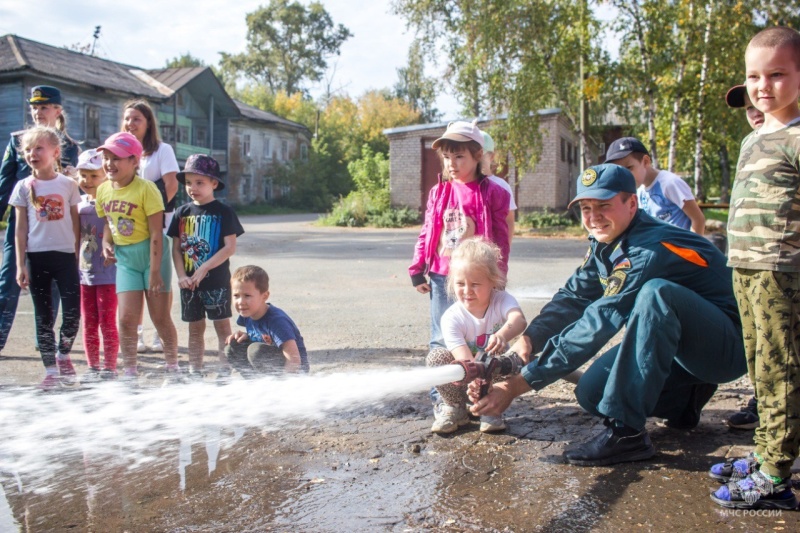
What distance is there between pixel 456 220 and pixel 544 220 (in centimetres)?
2188

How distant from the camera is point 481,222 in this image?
4.50 metres

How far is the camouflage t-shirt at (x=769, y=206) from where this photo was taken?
9.20ft

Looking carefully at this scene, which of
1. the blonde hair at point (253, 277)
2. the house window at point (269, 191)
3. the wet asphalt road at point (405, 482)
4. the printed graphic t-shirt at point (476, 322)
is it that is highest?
the house window at point (269, 191)

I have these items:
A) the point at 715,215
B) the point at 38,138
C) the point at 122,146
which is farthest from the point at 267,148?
the point at 122,146

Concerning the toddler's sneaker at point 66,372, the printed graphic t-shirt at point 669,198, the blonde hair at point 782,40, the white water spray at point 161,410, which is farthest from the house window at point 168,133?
the blonde hair at point 782,40

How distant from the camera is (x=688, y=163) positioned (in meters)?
32.4

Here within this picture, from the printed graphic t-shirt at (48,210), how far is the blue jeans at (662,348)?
13.3ft

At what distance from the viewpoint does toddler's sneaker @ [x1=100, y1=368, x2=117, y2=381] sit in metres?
5.14

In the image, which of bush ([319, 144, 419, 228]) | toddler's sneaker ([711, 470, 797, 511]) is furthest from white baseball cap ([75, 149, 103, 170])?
bush ([319, 144, 419, 228])

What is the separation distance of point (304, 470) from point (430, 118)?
73.6m

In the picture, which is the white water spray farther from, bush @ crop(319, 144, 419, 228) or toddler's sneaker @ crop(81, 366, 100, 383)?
bush @ crop(319, 144, 419, 228)

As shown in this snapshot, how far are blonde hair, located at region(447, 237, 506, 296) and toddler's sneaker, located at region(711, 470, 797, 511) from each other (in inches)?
63.0

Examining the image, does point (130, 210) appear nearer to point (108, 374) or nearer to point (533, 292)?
point (108, 374)

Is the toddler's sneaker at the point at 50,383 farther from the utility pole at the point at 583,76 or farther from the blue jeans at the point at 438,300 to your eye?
the utility pole at the point at 583,76
